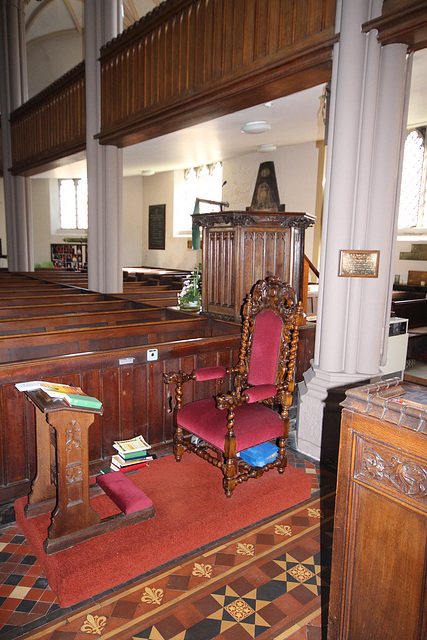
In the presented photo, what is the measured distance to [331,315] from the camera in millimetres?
3285

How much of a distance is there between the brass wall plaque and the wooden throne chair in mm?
423

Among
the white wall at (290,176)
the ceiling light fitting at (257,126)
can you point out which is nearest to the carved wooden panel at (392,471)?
the ceiling light fitting at (257,126)

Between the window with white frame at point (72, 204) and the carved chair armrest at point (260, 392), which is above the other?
the window with white frame at point (72, 204)

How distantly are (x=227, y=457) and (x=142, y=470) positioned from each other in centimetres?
70

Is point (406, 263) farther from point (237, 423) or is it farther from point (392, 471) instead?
point (392, 471)

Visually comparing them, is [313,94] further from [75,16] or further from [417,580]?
[75,16]

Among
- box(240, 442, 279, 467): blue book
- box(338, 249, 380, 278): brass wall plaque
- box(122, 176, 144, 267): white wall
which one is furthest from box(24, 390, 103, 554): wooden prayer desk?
box(122, 176, 144, 267): white wall

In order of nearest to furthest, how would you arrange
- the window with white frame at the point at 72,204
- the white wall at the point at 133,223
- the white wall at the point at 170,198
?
the white wall at the point at 170,198 < the white wall at the point at 133,223 < the window with white frame at the point at 72,204

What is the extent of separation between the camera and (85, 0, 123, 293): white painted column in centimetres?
626

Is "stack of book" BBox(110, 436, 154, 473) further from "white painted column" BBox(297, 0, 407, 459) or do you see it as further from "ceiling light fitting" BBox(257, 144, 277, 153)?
"ceiling light fitting" BBox(257, 144, 277, 153)

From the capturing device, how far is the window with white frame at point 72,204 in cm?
1551

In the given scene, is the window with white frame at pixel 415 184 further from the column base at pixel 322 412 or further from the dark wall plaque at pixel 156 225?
the dark wall plaque at pixel 156 225

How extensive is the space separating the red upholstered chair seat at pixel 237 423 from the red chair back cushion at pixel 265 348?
253 millimetres

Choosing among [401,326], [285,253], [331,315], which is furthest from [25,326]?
[401,326]
